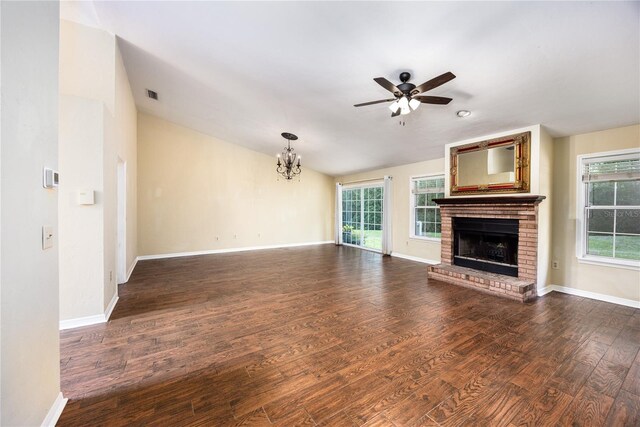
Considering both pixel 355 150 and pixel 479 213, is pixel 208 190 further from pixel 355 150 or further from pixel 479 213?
pixel 479 213

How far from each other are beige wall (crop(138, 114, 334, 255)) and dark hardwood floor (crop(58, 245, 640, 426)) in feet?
9.74

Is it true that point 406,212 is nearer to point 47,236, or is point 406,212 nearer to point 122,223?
point 122,223

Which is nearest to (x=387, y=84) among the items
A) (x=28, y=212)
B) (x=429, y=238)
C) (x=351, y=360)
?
(x=351, y=360)

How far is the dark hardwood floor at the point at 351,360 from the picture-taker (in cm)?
163

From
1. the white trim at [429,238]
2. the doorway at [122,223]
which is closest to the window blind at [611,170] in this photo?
the white trim at [429,238]

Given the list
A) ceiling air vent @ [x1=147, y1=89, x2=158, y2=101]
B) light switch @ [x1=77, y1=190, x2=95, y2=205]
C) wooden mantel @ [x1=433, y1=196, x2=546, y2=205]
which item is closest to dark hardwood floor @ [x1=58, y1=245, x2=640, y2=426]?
light switch @ [x1=77, y1=190, x2=95, y2=205]

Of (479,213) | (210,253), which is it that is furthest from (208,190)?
(479,213)

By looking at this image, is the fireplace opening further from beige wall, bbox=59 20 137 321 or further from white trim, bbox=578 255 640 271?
beige wall, bbox=59 20 137 321

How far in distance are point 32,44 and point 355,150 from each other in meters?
5.49

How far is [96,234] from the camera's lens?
281 cm

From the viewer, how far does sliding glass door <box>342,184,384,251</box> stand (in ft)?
25.9

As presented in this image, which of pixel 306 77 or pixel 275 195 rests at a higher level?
pixel 306 77

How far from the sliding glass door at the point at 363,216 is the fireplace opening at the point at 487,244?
2.94 m

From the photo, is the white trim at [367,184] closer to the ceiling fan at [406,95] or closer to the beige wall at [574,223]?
the beige wall at [574,223]
